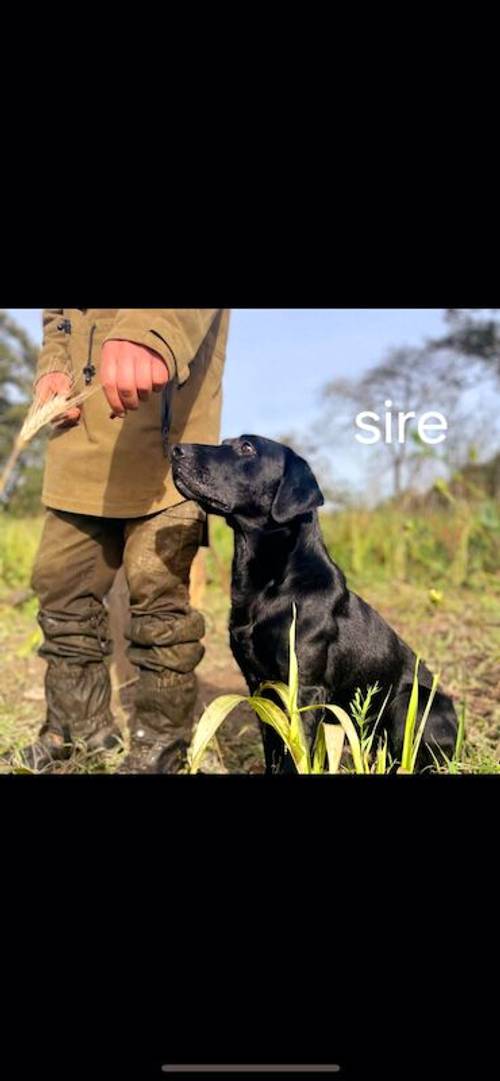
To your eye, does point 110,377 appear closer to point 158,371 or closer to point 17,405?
point 158,371

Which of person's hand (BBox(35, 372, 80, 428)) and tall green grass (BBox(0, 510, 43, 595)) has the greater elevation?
person's hand (BBox(35, 372, 80, 428))

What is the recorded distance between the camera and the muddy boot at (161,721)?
2396mm

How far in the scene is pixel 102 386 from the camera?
7.34 ft

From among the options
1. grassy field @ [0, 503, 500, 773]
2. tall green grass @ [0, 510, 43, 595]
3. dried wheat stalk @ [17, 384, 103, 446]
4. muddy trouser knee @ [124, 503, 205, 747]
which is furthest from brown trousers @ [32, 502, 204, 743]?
tall green grass @ [0, 510, 43, 595]

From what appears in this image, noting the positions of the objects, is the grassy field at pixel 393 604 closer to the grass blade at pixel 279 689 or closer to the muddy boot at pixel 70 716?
the muddy boot at pixel 70 716

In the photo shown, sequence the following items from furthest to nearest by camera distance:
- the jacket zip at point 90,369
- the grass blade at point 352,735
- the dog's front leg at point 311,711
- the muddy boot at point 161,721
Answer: the muddy boot at point 161,721 → the jacket zip at point 90,369 → the dog's front leg at point 311,711 → the grass blade at point 352,735

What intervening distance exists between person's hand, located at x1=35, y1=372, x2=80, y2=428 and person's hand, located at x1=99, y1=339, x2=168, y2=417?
0.27 m

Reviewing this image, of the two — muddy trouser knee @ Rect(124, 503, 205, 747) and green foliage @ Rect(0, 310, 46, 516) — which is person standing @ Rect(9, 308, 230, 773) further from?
green foliage @ Rect(0, 310, 46, 516)

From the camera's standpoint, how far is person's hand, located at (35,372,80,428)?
2340mm

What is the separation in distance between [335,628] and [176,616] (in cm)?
47

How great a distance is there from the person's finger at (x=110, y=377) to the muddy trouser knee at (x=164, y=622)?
342 mm

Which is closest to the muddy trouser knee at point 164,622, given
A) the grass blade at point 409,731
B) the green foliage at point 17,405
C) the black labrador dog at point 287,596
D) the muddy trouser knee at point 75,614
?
the muddy trouser knee at point 75,614
